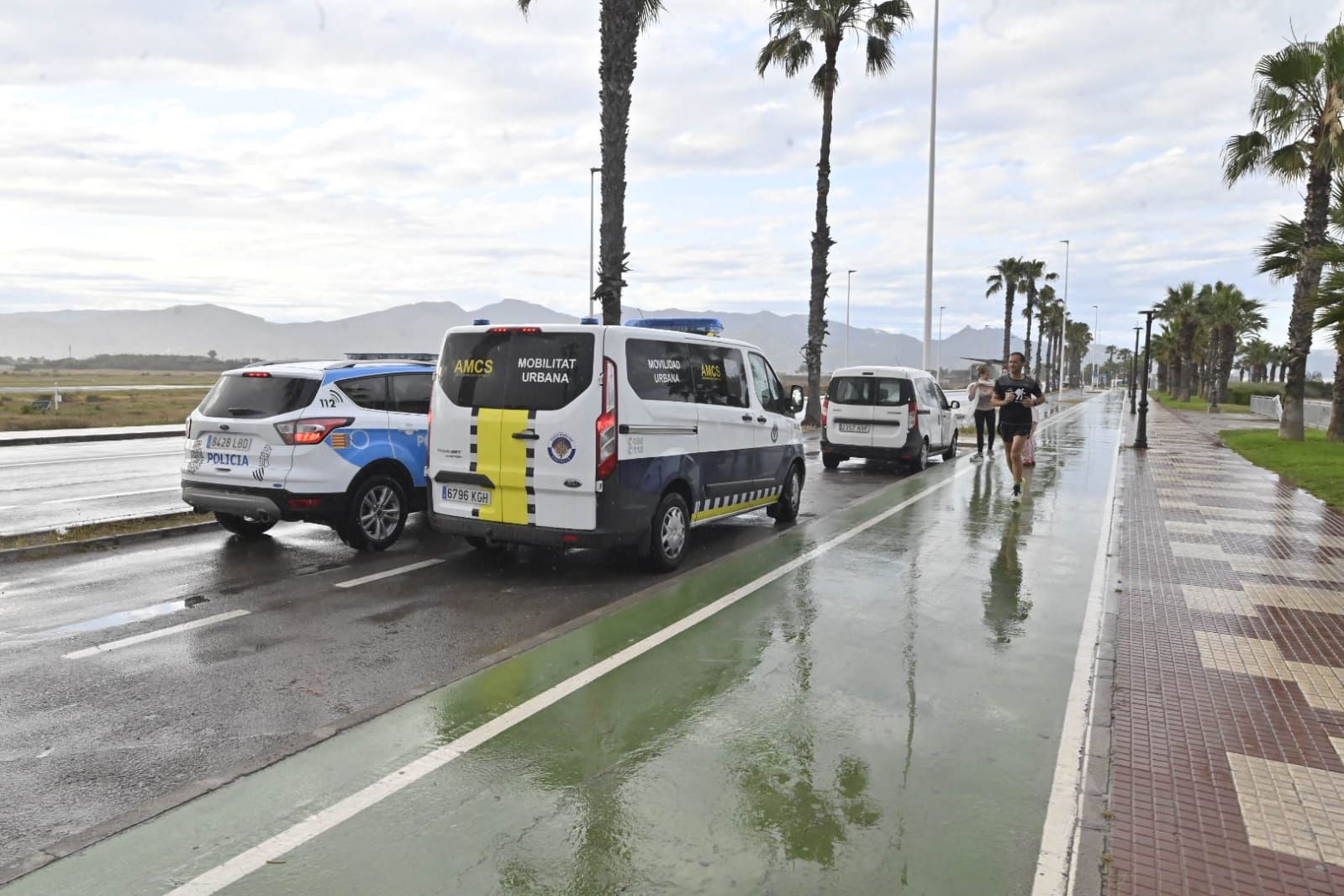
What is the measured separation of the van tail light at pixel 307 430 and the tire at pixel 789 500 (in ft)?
16.1

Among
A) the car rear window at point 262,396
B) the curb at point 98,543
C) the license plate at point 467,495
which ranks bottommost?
the curb at point 98,543

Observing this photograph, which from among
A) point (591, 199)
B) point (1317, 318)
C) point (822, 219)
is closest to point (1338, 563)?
point (1317, 318)

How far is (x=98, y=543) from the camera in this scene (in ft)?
28.5

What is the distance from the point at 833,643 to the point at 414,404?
5192 millimetres

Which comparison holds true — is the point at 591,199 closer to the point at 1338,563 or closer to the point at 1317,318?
the point at 1317,318

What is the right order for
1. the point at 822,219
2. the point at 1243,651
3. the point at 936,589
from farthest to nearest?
the point at 822,219, the point at 936,589, the point at 1243,651

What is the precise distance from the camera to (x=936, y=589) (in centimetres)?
747

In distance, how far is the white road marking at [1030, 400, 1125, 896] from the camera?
10.8ft

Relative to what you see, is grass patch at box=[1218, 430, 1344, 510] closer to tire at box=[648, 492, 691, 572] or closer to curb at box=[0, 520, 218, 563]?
tire at box=[648, 492, 691, 572]

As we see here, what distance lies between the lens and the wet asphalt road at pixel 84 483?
10.4 m

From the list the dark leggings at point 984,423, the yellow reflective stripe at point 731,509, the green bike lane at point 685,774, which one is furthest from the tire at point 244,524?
the dark leggings at point 984,423

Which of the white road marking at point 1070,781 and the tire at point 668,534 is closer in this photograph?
the white road marking at point 1070,781

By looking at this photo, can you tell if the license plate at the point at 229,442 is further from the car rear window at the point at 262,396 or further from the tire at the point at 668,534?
the tire at the point at 668,534

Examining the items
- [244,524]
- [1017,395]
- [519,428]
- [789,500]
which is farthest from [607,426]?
[1017,395]
